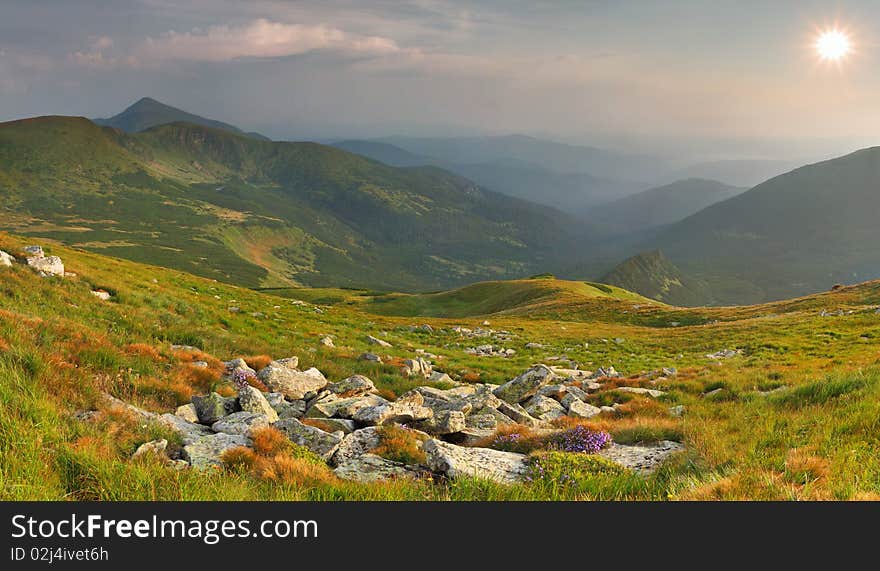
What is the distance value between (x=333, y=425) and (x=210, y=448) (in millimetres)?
3278

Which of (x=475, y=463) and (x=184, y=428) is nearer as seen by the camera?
(x=475, y=463)

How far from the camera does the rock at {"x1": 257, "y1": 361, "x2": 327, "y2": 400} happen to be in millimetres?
13367

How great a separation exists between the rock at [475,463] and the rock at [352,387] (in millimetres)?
5900

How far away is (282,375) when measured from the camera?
13781 mm

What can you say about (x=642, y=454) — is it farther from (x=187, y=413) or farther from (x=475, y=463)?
(x=187, y=413)

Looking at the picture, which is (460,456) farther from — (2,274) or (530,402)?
(2,274)

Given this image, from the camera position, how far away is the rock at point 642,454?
809 cm

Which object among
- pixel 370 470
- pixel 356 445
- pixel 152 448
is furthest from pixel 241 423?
pixel 370 470

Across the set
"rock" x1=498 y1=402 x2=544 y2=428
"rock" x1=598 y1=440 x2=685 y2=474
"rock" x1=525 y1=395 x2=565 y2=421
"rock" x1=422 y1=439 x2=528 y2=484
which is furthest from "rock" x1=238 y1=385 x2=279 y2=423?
"rock" x1=525 y1=395 x2=565 y2=421

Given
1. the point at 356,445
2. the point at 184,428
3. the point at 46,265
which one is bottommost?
the point at 356,445

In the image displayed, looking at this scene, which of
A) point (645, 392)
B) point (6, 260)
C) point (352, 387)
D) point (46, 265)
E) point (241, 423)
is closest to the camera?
point (241, 423)

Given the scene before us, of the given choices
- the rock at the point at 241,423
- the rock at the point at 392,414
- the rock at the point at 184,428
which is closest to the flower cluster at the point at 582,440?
the rock at the point at 392,414

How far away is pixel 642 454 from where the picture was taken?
8.75 m

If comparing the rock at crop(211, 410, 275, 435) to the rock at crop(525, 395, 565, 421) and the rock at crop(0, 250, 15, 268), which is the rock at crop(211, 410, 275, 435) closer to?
the rock at crop(525, 395, 565, 421)
